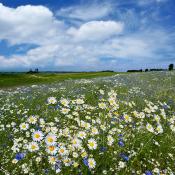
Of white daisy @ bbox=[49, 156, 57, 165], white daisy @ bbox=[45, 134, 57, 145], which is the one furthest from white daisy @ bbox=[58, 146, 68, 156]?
white daisy @ bbox=[45, 134, 57, 145]

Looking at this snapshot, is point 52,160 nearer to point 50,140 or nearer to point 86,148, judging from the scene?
point 50,140

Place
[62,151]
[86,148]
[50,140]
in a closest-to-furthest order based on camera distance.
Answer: [50,140] → [62,151] → [86,148]

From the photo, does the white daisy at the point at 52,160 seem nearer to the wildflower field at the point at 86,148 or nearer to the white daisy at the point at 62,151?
the wildflower field at the point at 86,148

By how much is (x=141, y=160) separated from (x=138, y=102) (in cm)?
506

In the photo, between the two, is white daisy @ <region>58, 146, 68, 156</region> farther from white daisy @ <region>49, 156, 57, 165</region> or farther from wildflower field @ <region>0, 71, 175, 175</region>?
white daisy @ <region>49, 156, 57, 165</region>

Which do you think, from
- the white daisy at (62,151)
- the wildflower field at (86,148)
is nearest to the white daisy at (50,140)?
the wildflower field at (86,148)

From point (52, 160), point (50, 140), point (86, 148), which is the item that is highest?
point (50, 140)

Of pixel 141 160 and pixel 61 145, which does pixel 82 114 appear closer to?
pixel 141 160

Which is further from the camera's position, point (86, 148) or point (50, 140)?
point (86, 148)

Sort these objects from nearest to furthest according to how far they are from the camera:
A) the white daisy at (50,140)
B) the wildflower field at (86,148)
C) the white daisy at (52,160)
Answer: the white daisy at (50,140) → the white daisy at (52,160) → the wildflower field at (86,148)

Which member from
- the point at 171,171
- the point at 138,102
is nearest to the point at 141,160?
the point at 171,171

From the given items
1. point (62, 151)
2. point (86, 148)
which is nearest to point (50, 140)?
point (62, 151)

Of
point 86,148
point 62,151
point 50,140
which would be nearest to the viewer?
point 50,140

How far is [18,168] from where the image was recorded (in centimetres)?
495
